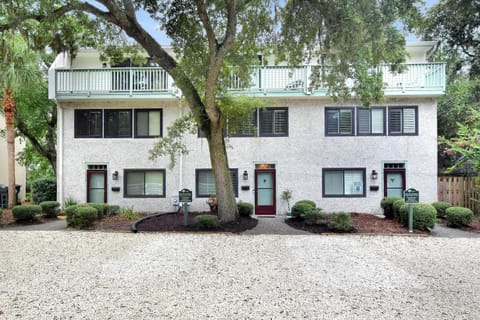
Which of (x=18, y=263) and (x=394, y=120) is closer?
(x=18, y=263)

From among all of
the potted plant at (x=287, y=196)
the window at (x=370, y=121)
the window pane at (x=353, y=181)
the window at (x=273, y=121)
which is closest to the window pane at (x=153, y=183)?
the window at (x=273, y=121)

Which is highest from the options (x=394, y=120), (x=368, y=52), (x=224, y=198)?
(x=368, y=52)

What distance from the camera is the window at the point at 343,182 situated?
1270 centimetres

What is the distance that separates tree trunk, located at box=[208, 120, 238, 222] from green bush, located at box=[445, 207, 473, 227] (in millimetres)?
6796

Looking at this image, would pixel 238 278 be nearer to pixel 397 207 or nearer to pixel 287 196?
pixel 397 207

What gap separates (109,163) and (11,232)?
445 cm

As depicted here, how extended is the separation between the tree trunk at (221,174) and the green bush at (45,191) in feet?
32.0

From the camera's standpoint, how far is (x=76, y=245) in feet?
24.3

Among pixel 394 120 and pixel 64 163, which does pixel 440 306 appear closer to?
pixel 394 120

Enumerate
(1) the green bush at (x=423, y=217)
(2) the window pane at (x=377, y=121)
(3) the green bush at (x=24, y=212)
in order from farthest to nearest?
(2) the window pane at (x=377, y=121) < (3) the green bush at (x=24, y=212) < (1) the green bush at (x=423, y=217)

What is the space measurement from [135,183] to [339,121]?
28.7ft

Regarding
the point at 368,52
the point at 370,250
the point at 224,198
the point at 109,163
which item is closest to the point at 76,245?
the point at 224,198

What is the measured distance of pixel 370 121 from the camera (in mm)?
12727

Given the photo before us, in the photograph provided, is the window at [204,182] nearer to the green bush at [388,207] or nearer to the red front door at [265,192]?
the red front door at [265,192]
